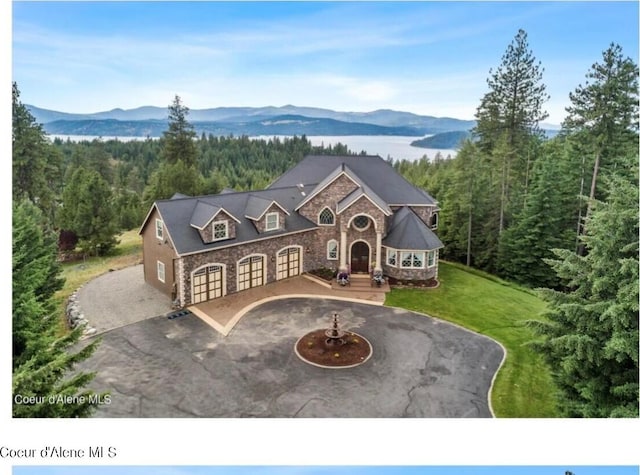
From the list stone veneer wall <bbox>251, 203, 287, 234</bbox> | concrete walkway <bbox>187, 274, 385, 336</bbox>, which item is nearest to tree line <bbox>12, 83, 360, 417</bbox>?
concrete walkway <bbox>187, 274, 385, 336</bbox>

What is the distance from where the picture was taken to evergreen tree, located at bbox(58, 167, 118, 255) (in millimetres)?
20906

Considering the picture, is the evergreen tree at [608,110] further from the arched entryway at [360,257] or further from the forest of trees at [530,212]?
the arched entryway at [360,257]

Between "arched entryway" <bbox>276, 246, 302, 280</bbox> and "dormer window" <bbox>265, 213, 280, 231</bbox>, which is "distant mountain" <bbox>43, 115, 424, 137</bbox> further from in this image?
"arched entryway" <bbox>276, 246, 302, 280</bbox>

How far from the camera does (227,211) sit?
1536 cm

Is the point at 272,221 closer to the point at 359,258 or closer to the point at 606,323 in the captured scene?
the point at 359,258

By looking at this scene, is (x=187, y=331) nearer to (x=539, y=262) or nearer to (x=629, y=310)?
(x=629, y=310)

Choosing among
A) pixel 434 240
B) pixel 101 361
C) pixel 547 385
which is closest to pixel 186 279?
pixel 101 361

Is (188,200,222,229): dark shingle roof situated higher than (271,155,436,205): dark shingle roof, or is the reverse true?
(271,155,436,205): dark shingle roof

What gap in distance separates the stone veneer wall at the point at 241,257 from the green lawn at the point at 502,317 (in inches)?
157

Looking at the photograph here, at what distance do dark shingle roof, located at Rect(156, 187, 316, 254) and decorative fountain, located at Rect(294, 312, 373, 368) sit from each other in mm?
4878

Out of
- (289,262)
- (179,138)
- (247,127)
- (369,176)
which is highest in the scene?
(247,127)

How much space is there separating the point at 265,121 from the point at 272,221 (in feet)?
31.8

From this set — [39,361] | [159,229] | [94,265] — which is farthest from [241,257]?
[39,361]

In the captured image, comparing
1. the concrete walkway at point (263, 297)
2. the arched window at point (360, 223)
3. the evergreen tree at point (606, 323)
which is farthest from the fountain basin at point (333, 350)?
the arched window at point (360, 223)
